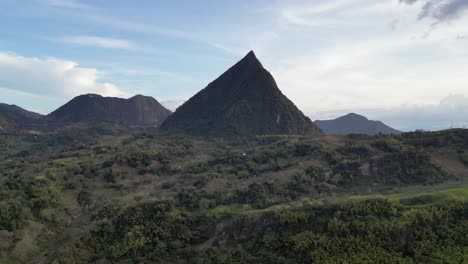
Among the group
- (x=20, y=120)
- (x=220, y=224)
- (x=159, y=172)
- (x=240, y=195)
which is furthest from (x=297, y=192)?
(x=20, y=120)

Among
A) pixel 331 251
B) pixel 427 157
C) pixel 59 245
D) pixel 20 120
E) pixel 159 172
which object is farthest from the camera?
pixel 20 120

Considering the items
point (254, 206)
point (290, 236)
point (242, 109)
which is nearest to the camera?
point (290, 236)

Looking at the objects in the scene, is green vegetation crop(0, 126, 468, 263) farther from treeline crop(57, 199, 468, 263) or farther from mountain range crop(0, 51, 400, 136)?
mountain range crop(0, 51, 400, 136)

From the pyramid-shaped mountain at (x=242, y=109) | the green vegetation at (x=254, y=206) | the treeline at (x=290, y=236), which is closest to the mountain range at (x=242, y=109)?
the pyramid-shaped mountain at (x=242, y=109)

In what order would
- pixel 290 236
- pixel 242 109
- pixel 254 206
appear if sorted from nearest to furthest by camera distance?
1. pixel 290 236
2. pixel 254 206
3. pixel 242 109

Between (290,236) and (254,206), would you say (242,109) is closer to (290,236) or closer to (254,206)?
(254,206)

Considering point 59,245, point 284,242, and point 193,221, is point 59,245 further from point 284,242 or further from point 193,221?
point 284,242

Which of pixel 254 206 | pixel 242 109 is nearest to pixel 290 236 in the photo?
pixel 254 206
